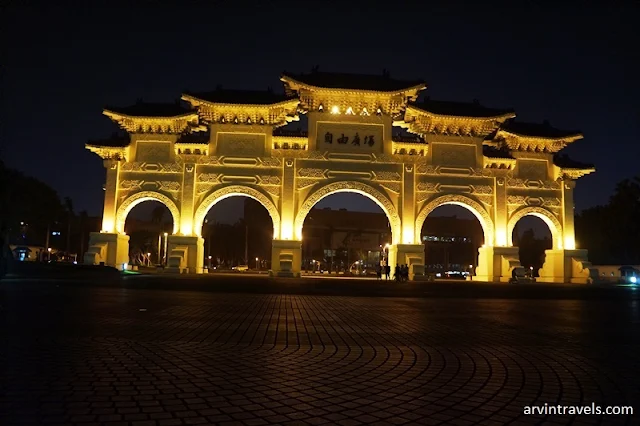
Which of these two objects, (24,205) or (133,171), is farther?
(24,205)

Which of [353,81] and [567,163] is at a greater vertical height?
[353,81]

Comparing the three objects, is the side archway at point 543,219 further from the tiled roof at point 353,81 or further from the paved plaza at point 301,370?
the paved plaza at point 301,370

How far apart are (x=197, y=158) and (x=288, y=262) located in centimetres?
866

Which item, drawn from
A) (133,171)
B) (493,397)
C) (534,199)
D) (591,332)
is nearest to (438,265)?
(534,199)

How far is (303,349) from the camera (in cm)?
573

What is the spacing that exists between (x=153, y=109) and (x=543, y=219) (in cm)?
2695

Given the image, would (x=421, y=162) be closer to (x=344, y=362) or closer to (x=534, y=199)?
(x=534, y=199)

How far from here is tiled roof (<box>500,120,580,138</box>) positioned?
105 ft

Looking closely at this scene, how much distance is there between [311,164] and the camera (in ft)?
99.2

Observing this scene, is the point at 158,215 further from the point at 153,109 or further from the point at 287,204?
the point at 287,204

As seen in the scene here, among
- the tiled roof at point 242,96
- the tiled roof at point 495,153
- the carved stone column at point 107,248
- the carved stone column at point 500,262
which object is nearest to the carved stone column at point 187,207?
the carved stone column at point 107,248

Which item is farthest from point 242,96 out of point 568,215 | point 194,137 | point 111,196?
point 568,215

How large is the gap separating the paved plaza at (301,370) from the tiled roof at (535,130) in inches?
1021

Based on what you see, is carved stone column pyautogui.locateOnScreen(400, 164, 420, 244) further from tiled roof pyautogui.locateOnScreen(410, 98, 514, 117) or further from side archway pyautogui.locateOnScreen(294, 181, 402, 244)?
tiled roof pyautogui.locateOnScreen(410, 98, 514, 117)
